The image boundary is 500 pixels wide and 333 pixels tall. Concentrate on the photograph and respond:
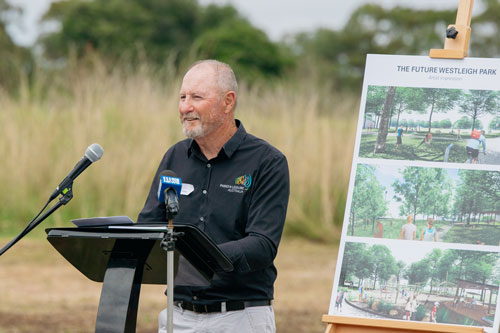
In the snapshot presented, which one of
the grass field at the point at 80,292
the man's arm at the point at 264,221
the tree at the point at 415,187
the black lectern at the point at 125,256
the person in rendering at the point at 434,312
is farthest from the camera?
the grass field at the point at 80,292

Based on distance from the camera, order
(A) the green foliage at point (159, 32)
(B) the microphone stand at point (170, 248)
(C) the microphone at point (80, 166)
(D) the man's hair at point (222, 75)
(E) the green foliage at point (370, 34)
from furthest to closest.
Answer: (E) the green foliage at point (370, 34) < (A) the green foliage at point (159, 32) < (D) the man's hair at point (222, 75) < (C) the microphone at point (80, 166) < (B) the microphone stand at point (170, 248)

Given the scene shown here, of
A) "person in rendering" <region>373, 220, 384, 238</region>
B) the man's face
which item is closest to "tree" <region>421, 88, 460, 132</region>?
"person in rendering" <region>373, 220, 384, 238</region>

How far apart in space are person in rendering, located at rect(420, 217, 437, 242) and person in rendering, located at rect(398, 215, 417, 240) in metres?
0.04

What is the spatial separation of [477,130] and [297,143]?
7604 millimetres

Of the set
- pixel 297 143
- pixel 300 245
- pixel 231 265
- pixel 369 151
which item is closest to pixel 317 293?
pixel 300 245

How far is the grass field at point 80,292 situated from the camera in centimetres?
751

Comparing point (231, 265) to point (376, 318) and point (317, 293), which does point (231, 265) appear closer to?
point (376, 318)

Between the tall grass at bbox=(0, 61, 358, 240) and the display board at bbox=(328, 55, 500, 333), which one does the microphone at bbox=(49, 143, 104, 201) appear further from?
the tall grass at bbox=(0, 61, 358, 240)

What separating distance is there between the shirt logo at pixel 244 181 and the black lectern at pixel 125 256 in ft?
1.72

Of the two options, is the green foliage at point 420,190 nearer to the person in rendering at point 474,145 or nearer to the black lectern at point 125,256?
the person in rendering at point 474,145

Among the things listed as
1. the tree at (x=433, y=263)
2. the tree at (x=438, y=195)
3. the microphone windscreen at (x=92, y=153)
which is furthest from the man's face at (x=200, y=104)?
the tree at (x=433, y=263)

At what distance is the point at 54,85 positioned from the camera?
40.6 feet

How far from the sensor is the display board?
364cm

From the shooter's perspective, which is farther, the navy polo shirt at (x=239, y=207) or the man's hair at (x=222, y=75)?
the man's hair at (x=222, y=75)
